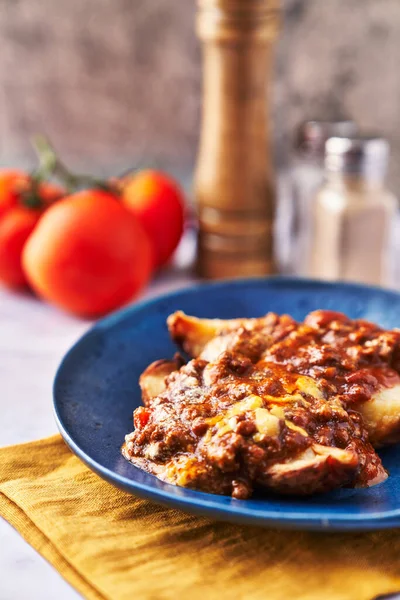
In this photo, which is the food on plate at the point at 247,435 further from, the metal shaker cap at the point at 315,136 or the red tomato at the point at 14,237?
the metal shaker cap at the point at 315,136

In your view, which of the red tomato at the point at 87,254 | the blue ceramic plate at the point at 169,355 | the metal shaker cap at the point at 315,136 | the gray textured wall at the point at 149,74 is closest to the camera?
the blue ceramic plate at the point at 169,355

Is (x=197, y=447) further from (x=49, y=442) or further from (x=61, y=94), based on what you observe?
(x=61, y=94)

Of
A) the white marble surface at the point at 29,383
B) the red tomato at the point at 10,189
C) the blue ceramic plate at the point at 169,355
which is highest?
the red tomato at the point at 10,189

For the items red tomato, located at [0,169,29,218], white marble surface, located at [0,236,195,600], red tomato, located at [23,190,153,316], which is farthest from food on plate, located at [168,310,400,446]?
red tomato, located at [0,169,29,218]

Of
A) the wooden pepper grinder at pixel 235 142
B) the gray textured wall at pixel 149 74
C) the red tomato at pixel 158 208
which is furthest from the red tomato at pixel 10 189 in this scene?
the gray textured wall at pixel 149 74

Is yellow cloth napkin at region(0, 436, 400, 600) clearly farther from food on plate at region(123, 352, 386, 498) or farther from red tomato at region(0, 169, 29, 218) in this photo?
red tomato at region(0, 169, 29, 218)

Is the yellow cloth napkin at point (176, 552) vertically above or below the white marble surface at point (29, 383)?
above

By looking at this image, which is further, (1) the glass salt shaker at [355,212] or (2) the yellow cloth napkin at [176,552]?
(1) the glass salt shaker at [355,212]
